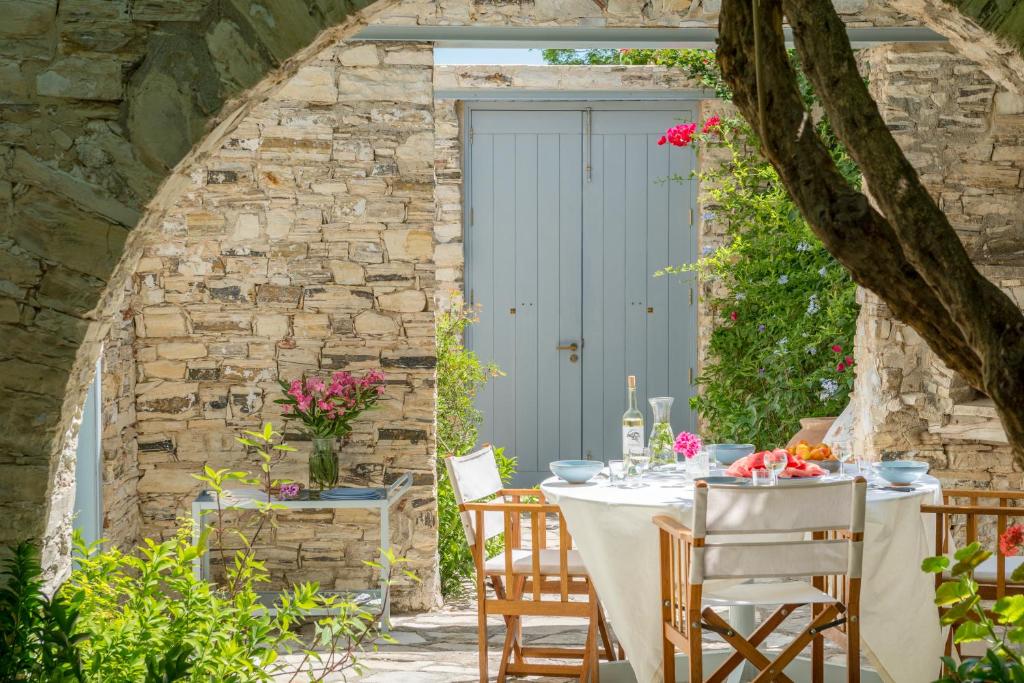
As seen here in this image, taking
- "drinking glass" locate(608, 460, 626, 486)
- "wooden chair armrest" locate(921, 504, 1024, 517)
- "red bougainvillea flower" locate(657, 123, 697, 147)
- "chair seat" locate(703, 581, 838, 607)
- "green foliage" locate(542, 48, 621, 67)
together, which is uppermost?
"green foliage" locate(542, 48, 621, 67)

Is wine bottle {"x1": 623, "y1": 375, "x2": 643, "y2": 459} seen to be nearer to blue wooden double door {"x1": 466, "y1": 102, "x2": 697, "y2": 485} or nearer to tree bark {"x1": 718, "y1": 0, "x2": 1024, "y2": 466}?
tree bark {"x1": 718, "y1": 0, "x2": 1024, "y2": 466}

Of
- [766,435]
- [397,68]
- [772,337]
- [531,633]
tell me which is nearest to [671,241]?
[772,337]

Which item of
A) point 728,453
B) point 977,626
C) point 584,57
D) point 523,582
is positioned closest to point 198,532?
point 523,582

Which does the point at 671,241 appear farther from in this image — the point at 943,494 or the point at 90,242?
the point at 90,242

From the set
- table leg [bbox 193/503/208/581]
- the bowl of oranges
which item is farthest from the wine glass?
table leg [bbox 193/503/208/581]

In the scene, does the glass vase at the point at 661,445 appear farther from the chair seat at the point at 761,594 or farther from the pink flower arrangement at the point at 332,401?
the pink flower arrangement at the point at 332,401

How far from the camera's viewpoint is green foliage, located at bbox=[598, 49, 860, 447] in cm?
598

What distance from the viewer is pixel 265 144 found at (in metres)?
5.15

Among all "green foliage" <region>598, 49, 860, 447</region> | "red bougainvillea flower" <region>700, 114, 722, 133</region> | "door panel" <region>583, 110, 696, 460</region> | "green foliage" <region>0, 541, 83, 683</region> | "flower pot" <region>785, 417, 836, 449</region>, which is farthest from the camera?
"door panel" <region>583, 110, 696, 460</region>

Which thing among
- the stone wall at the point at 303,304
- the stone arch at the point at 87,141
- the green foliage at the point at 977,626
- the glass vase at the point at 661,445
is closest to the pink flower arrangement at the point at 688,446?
the glass vase at the point at 661,445

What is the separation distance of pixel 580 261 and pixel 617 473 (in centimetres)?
353

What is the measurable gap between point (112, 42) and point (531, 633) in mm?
3249

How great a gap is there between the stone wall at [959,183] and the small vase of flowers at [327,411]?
2.43 metres

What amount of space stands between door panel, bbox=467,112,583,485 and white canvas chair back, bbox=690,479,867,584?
13.5 feet
